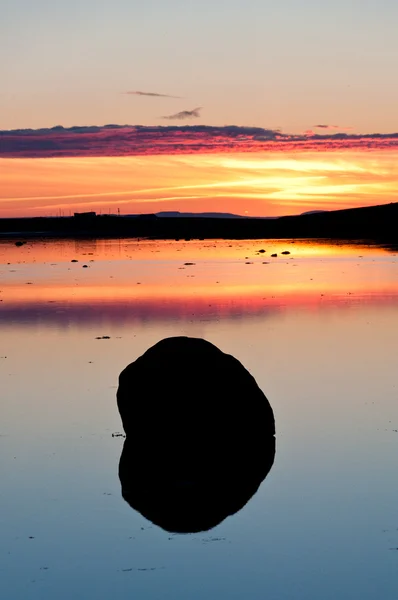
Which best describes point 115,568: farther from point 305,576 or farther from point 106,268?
point 106,268

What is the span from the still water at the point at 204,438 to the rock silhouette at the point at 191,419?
0.95ft

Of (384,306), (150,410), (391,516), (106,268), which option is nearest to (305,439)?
(150,410)

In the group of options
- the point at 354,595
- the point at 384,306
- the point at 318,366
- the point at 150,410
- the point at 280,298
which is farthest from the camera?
the point at 280,298

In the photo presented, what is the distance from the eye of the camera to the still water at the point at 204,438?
8.05 metres

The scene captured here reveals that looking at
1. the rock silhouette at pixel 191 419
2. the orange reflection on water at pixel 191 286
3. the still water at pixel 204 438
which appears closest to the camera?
the still water at pixel 204 438

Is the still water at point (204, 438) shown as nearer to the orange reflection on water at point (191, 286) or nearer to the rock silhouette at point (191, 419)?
the rock silhouette at point (191, 419)

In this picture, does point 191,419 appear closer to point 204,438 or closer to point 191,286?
point 204,438

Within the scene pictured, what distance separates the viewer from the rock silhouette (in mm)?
11320

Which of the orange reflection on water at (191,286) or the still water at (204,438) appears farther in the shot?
the orange reflection on water at (191,286)

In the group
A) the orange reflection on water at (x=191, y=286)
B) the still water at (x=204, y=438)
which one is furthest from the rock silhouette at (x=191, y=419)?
the orange reflection on water at (x=191, y=286)

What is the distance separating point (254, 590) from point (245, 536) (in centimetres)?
132

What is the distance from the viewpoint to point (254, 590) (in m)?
7.71

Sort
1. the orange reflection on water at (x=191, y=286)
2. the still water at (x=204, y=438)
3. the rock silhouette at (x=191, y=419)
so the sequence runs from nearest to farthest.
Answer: the still water at (x=204, y=438), the rock silhouette at (x=191, y=419), the orange reflection on water at (x=191, y=286)

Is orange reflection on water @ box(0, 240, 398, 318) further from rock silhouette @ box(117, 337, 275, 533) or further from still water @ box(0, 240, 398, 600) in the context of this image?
rock silhouette @ box(117, 337, 275, 533)
